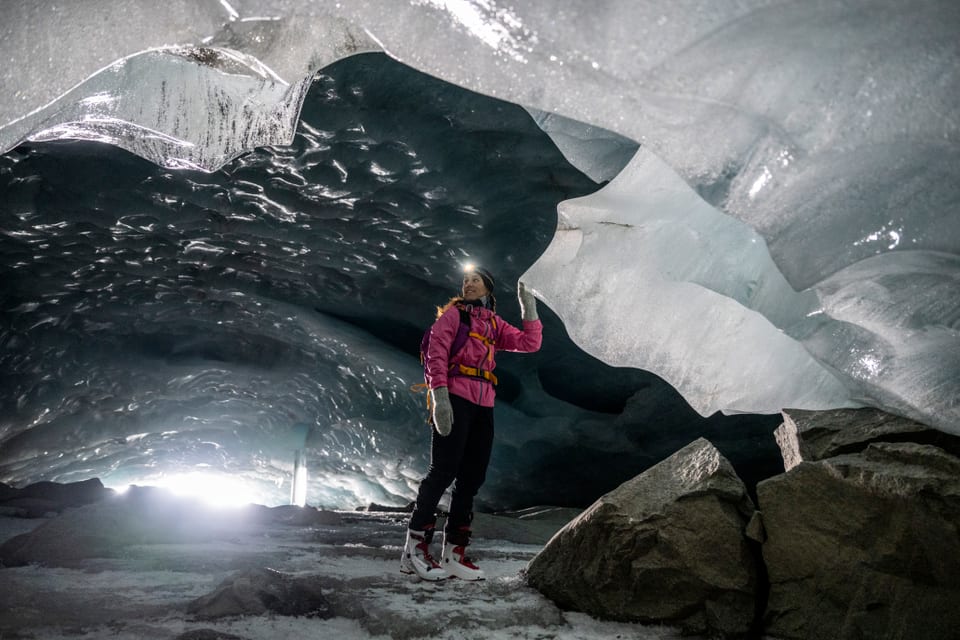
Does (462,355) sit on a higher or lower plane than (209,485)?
higher

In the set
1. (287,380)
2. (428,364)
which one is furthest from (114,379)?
(428,364)

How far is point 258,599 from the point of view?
226 cm

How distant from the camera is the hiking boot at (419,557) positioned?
2988mm

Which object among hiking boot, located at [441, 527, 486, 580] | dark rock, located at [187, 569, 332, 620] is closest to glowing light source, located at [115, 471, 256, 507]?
hiking boot, located at [441, 527, 486, 580]

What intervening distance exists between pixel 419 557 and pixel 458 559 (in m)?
0.19

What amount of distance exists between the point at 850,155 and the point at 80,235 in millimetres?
6626

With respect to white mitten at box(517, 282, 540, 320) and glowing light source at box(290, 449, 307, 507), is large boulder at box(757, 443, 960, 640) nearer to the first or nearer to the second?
white mitten at box(517, 282, 540, 320)

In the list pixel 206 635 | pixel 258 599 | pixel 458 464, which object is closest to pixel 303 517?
pixel 458 464

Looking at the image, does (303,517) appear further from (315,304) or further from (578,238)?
(578,238)

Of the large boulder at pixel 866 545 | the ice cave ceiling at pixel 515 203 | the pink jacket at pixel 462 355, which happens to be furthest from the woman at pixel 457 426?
the large boulder at pixel 866 545

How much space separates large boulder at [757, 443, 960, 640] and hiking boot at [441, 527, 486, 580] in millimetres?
1283

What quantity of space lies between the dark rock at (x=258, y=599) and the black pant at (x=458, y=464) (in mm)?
765

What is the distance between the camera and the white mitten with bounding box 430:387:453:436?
10.0 ft

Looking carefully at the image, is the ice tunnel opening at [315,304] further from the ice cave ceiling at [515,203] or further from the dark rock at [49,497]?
the dark rock at [49,497]
